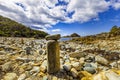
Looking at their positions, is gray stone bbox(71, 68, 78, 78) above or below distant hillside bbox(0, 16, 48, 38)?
below

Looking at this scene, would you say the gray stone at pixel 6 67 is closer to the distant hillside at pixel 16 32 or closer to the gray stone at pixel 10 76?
the gray stone at pixel 10 76

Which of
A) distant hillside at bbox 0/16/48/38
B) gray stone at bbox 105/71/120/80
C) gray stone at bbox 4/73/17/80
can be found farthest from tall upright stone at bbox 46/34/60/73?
distant hillside at bbox 0/16/48/38

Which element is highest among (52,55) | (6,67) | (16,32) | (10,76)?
(16,32)

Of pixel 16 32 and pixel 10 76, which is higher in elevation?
pixel 16 32

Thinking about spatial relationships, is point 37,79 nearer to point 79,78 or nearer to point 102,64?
point 79,78

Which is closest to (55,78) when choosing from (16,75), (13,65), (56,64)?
(56,64)

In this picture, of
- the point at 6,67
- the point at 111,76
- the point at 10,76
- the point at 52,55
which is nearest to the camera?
the point at 111,76

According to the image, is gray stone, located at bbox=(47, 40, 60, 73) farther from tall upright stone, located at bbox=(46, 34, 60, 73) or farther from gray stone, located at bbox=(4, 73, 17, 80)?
gray stone, located at bbox=(4, 73, 17, 80)

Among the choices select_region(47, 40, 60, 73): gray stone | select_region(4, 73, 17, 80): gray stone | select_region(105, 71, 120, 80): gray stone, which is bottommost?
select_region(4, 73, 17, 80): gray stone

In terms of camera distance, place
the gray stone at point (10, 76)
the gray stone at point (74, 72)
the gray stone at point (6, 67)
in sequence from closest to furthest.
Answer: the gray stone at point (74, 72) → the gray stone at point (10, 76) → the gray stone at point (6, 67)

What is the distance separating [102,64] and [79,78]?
1645mm

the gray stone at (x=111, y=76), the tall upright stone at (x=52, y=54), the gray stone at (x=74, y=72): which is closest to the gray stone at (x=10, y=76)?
the tall upright stone at (x=52, y=54)

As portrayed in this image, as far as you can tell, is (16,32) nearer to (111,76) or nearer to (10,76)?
(10,76)

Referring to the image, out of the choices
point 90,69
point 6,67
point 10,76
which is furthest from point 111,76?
point 6,67
